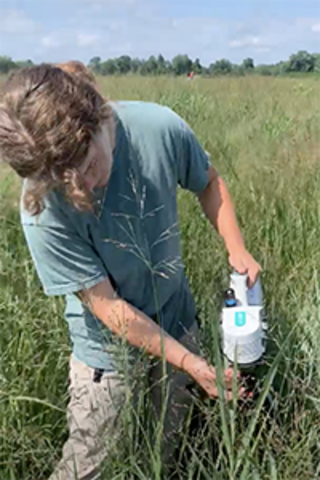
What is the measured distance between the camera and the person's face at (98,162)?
119 cm

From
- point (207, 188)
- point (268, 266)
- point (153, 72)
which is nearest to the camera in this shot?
point (207, 188)

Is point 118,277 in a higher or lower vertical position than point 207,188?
lower

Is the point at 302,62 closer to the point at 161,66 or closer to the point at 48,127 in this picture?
the point at 161,66

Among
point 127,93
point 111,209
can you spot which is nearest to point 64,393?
point 111,209

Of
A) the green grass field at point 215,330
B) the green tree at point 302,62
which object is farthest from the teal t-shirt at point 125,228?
the green tree at point 302,62

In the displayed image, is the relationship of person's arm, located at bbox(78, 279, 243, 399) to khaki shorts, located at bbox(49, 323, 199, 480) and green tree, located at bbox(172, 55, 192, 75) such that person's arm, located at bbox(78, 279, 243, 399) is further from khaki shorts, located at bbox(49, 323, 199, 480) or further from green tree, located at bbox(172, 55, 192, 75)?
green tree, located at bbox(172, 55, 192, 75)

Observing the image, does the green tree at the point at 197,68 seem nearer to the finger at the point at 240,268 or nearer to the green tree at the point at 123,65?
the green tree at the point at 123,65

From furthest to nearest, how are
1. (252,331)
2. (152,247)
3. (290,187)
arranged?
(290,187) < (152,247) < (252,331)

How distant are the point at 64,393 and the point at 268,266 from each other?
69 cm

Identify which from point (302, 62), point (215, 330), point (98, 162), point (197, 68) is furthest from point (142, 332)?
point (302, 62)

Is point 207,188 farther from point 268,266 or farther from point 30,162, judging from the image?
point 30,162

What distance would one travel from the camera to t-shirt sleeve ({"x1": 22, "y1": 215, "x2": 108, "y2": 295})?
4.47 ft

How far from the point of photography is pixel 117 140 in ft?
4.66

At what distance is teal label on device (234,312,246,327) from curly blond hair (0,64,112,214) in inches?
15.1
